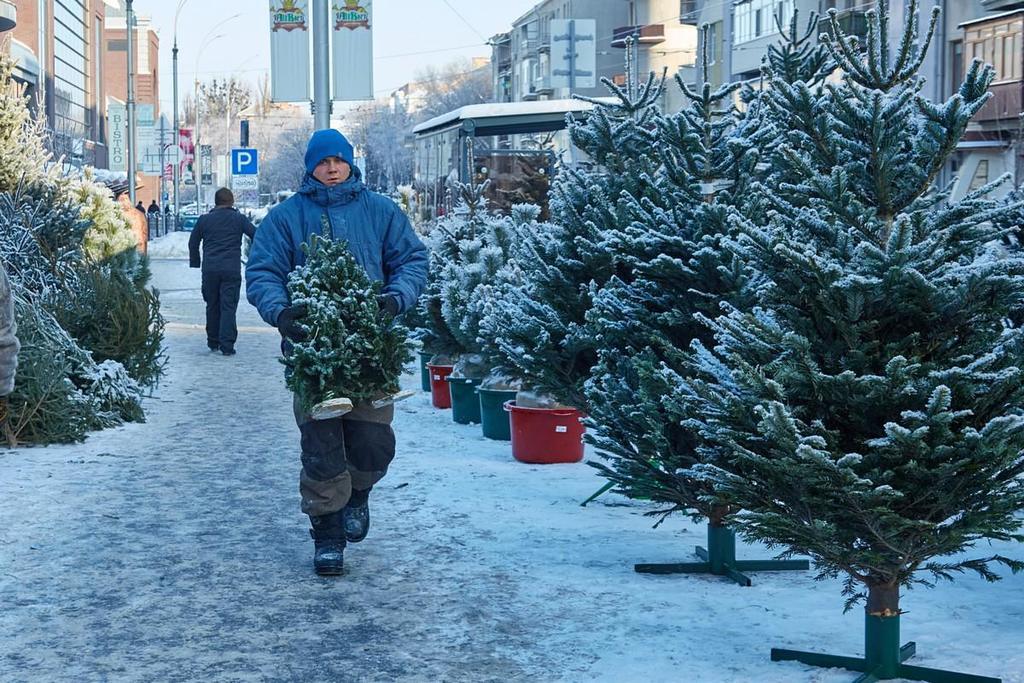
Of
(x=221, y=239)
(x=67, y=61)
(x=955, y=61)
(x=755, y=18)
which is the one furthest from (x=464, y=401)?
(x=67, y=61)

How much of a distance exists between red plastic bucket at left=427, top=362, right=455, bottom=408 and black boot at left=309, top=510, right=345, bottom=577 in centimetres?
551

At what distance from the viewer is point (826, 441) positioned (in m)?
4.55

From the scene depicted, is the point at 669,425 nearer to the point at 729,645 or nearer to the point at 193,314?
the point at 729,645

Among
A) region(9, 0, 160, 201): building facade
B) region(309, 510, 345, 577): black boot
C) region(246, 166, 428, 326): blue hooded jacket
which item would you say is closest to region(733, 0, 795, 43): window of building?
region(9, 0, 160, 201): building facade

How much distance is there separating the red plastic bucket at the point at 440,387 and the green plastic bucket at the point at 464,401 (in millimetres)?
767

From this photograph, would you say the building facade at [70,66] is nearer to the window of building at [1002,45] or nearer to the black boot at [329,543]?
the window of building at [1002,45]

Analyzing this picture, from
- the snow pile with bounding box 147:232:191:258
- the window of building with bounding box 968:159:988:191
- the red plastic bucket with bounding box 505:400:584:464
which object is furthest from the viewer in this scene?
the snow pile with bounding box 147:232:191:258

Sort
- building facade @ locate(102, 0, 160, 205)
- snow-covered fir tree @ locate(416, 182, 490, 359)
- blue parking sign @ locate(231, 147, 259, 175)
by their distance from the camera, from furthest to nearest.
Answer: building facade @ locate(102, 0, 160, 205) → blue parking sign @ locate(231, 147, 259, 175) → snow-covered fir tree @ locate(416, 182, 490, 359)

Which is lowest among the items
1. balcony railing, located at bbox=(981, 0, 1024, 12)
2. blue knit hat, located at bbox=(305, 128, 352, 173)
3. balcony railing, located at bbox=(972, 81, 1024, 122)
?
blue knit hat, located at bbox=(305, 128, 352, 173)

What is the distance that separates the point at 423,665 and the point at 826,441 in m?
1.60

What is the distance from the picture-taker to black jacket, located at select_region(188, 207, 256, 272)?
16.3 m

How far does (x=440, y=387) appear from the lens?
12148 mm

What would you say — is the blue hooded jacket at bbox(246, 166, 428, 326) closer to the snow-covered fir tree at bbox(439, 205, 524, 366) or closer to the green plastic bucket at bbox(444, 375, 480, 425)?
the snow-covered fir tree at bbox(439, 205, 524, 366)

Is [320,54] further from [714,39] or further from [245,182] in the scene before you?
[714,39]
